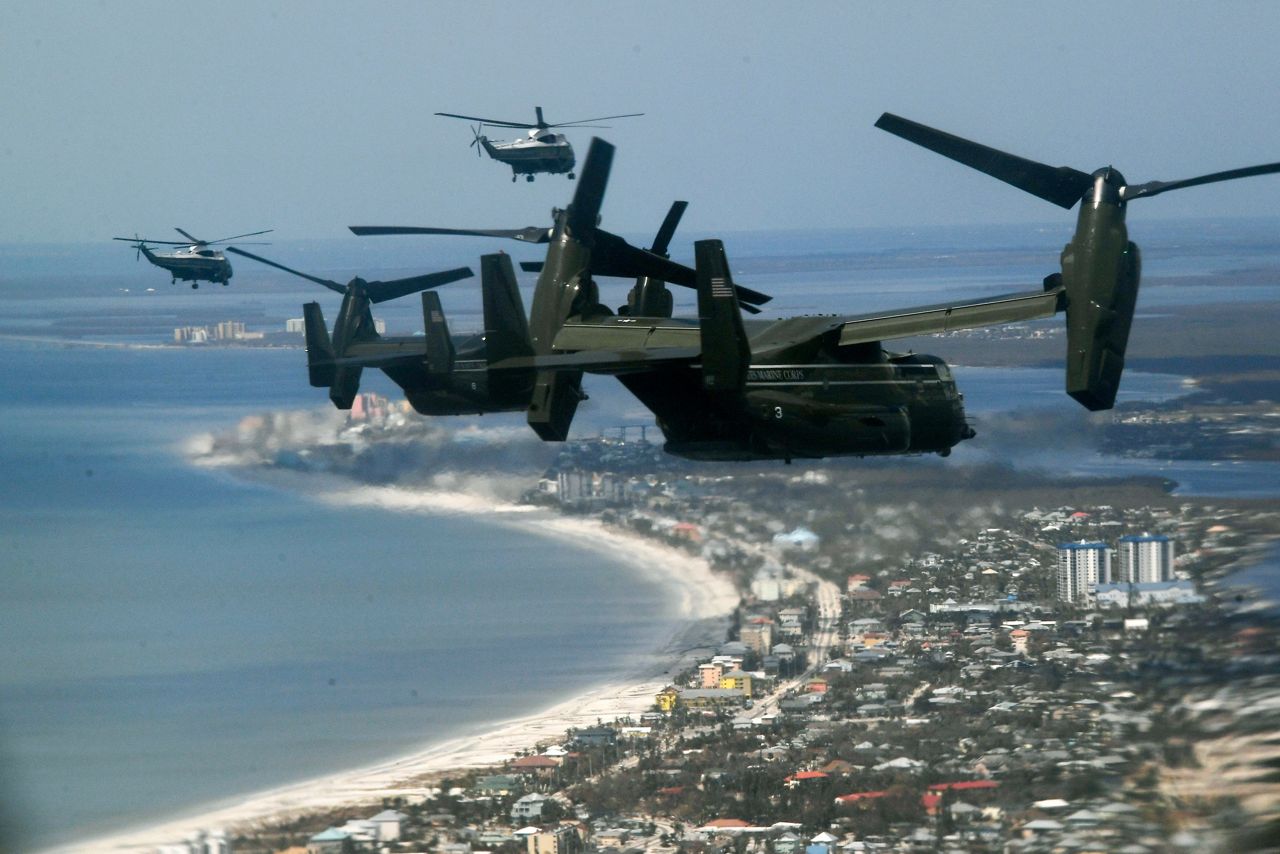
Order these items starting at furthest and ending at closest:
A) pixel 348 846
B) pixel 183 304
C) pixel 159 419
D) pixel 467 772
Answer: pixel 183 304, pixel 159 419, pixel 467 772, pixel 348 846

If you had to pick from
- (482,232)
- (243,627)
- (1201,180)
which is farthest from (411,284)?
(243,627)

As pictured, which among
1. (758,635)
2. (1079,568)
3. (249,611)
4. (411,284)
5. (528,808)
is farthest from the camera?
(249,611)

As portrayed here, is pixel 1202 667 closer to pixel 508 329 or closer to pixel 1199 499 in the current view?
pixel 508 329

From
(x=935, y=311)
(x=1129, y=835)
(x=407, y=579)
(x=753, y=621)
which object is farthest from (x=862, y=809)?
(x=407, y=579)

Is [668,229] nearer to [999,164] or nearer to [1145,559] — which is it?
[999,164]

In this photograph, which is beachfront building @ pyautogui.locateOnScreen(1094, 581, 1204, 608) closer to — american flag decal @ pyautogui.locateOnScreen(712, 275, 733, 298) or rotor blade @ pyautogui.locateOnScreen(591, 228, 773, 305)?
american flag decal @ pyautogui.locateOnScreen(712, 275, 733, 298)
